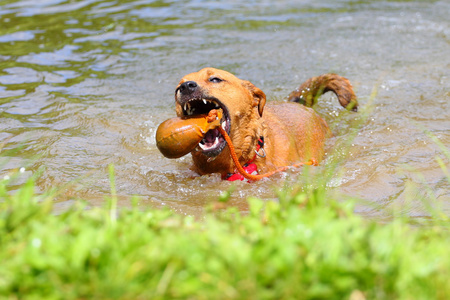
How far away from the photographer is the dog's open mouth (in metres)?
4.68

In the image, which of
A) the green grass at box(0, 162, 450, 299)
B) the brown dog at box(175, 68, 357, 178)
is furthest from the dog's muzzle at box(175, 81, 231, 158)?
the green grass at box(0, 162, 450, 299)

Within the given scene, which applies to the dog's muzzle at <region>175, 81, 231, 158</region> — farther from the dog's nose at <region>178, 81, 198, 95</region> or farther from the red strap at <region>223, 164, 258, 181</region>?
the red strap at <region>223, 164, 258, 181</region>

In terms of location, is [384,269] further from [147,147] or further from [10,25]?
[10,25]

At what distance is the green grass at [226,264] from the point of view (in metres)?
1.81

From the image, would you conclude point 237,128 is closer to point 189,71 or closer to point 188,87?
point 188,87

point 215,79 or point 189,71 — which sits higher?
point 215,79

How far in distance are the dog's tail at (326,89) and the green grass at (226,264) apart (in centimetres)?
434

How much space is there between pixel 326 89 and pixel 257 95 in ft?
6.04

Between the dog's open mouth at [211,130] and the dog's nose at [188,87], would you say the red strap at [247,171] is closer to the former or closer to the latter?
the dog's open mouth at [211,130]

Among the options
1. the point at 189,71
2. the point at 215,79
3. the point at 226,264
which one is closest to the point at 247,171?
the point at 215,79

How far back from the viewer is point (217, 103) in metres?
4.77

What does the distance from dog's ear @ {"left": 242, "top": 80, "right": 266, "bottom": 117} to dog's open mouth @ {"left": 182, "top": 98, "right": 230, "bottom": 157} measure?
44cm

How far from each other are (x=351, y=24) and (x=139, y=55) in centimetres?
484

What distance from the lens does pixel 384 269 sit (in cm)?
186
